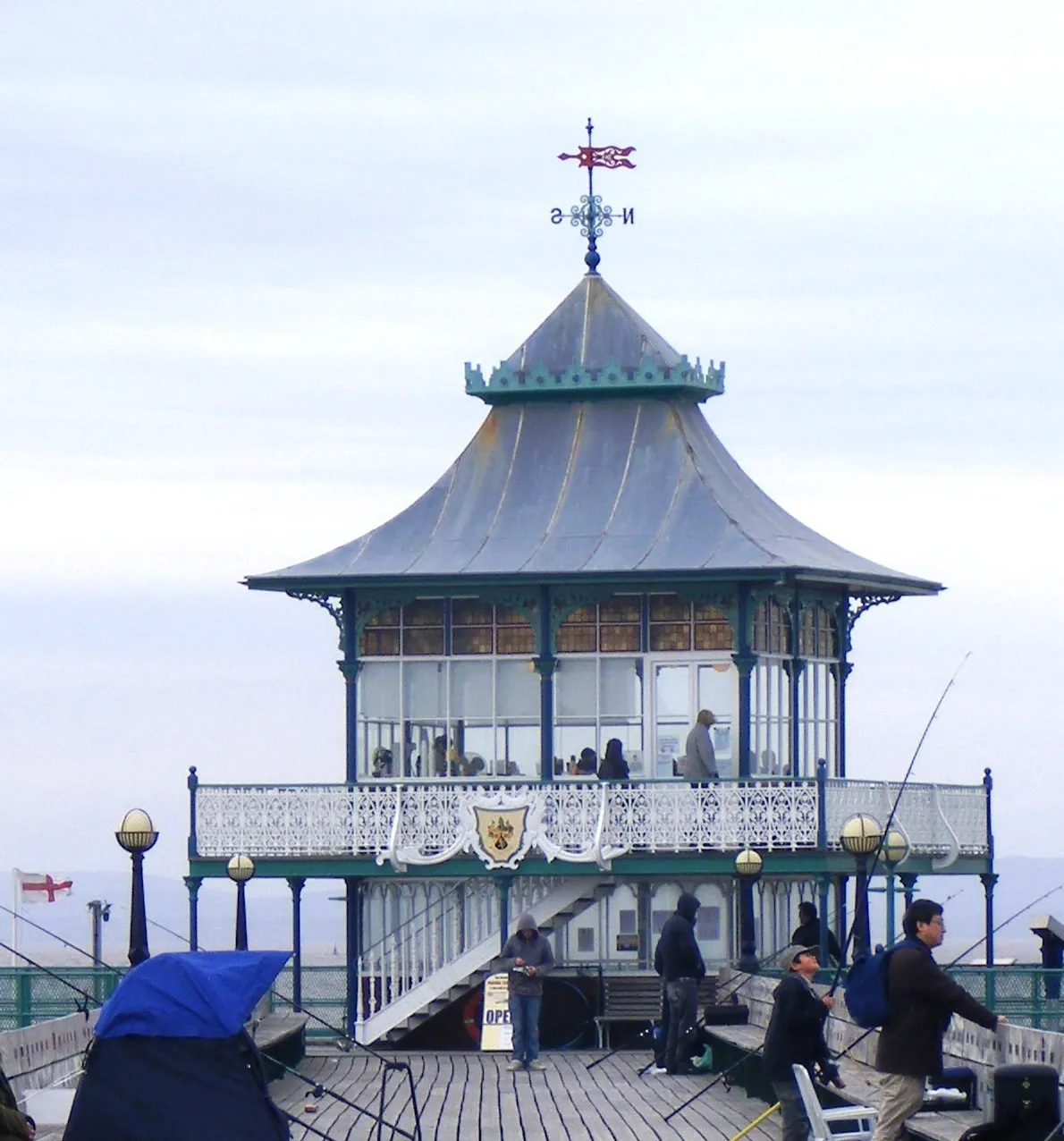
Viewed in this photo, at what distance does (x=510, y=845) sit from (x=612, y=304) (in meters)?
7.63

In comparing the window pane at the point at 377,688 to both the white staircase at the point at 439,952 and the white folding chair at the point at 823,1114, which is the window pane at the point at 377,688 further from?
the white folding chair at the point at 823,1114

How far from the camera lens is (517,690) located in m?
38.6

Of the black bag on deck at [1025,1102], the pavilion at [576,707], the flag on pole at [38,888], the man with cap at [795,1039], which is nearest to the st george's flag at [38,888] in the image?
the flag on pole at [38,888]

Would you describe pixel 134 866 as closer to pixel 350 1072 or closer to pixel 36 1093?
pixel 350 1072

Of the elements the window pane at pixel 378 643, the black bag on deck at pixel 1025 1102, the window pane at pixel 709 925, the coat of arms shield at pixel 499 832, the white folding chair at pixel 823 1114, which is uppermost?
the window pane at pixel 378 643

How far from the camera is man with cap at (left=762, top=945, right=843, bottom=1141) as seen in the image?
2052 centimetres

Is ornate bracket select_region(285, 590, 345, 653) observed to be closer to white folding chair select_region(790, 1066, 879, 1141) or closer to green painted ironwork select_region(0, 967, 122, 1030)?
green painted ironwork select_region(0, 967, 122, 1030)

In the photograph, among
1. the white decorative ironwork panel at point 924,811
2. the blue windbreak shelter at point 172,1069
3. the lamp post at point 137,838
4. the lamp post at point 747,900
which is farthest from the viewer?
the white decorative ironwork panel at point 924,811

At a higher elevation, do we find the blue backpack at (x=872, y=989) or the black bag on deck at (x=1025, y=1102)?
the blue backpack at (x=872, y=989)

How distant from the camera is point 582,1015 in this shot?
3722 cm

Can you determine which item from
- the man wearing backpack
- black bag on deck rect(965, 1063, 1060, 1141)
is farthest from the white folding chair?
black bag on deck rect(965, 1063, 1060, 1141)

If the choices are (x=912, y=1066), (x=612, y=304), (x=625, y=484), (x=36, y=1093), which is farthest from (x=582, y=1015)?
(x=912, y=1066)

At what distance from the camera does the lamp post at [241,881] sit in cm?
3391

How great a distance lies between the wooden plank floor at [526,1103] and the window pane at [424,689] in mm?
5328
